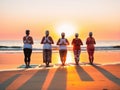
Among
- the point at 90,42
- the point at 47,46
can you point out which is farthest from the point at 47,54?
the point at 90,42

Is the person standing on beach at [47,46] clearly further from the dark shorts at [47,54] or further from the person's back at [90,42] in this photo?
the person's back at [90,42]

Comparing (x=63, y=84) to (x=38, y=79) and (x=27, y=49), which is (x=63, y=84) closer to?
(x=38, y=79)

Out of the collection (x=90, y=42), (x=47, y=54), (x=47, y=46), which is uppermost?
(x=90, y=42)

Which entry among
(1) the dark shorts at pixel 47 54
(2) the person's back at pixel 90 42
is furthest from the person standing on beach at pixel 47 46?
(2) the person's back at pixel 90 42

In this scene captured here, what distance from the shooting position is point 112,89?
11.1 m

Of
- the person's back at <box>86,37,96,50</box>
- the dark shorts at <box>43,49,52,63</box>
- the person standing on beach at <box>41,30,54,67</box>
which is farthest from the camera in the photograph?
the person's back at <box>86,37,96,50</box>

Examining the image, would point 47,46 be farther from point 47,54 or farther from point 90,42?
point 90,42

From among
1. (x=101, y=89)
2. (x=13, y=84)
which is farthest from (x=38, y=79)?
(x=101, y=89)

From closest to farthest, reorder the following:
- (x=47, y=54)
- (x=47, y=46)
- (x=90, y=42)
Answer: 1. (x=47, y=46)
2. (x=47, y=54)
3. (x=90, y=42)

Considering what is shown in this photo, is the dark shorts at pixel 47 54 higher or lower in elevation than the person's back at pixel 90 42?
lower

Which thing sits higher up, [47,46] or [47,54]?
[47,46]

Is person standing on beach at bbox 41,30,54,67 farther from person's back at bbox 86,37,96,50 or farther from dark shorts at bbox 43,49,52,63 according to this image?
person's back at bbox 86,37,96,50

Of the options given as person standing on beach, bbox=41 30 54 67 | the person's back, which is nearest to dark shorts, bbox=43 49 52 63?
person standing on beach, bbox=41 30 54 67

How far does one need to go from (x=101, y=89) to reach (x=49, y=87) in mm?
1753
